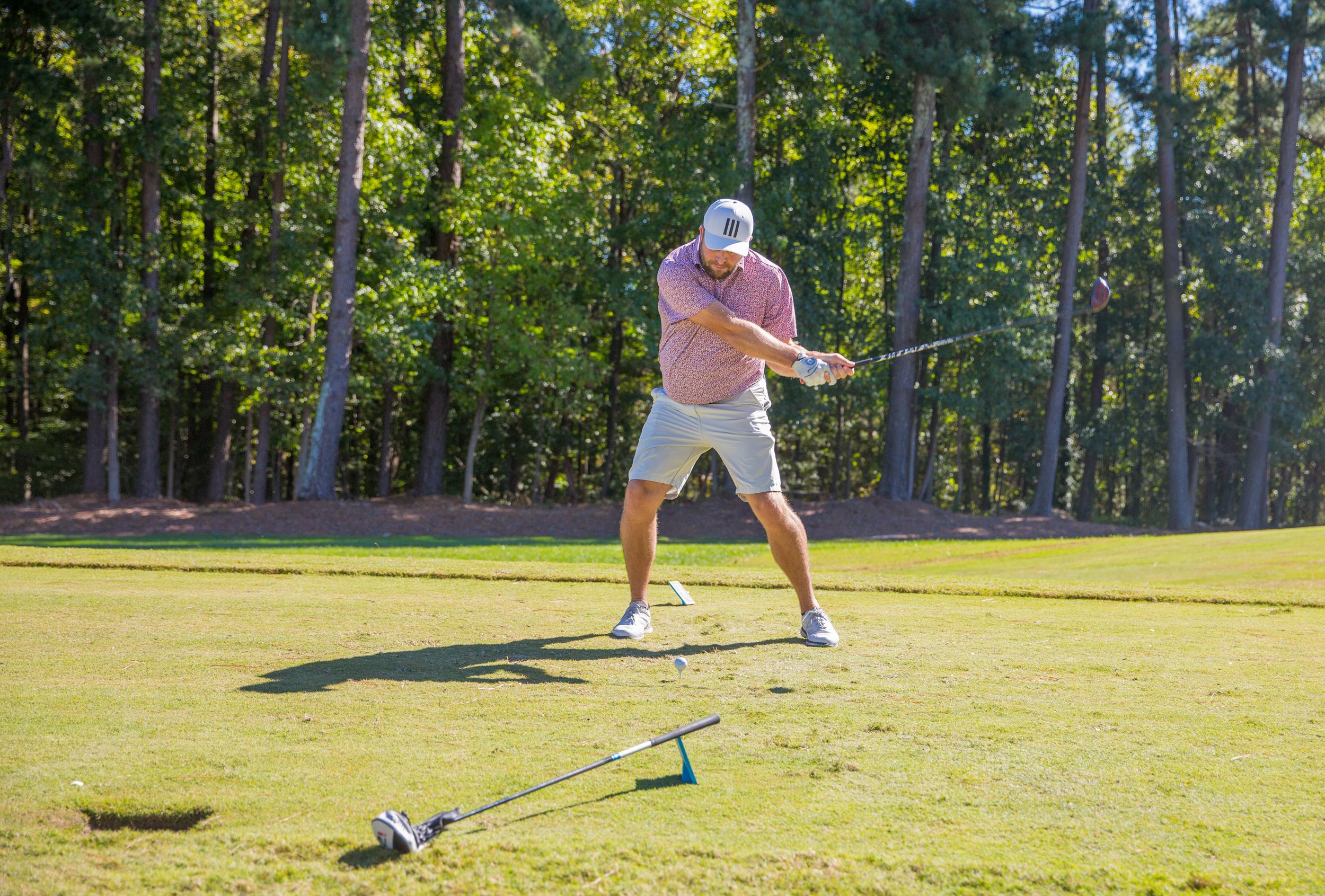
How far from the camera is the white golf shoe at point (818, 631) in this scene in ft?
18.1

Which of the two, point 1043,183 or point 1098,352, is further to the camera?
point 1098,352

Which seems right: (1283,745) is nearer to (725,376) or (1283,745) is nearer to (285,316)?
(725,376)

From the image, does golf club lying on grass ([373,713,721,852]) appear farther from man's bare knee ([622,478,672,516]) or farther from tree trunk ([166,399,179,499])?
tree trunk ([166,399,179,499])

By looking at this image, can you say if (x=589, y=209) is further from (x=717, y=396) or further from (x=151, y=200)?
(x=717, y=396)

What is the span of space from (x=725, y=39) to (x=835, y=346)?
8157 millimetres

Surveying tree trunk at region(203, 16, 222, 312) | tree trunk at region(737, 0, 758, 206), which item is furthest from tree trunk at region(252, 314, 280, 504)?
tree trunk at region(737, 0, 758, 206)

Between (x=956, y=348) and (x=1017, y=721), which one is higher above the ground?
(x=956, y=348)

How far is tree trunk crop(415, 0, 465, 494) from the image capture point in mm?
25891

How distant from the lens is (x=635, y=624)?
5.88 meters

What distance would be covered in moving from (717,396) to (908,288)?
2001 cm

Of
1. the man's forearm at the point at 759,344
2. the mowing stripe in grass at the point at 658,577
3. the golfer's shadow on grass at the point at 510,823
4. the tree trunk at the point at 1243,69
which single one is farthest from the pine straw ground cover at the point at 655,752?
the tree trunk at the point at 1243,69

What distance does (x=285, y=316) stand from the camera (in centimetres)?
2536

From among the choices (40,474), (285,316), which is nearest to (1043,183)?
(285,316)

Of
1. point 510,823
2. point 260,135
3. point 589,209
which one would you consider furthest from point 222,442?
point 510,823
